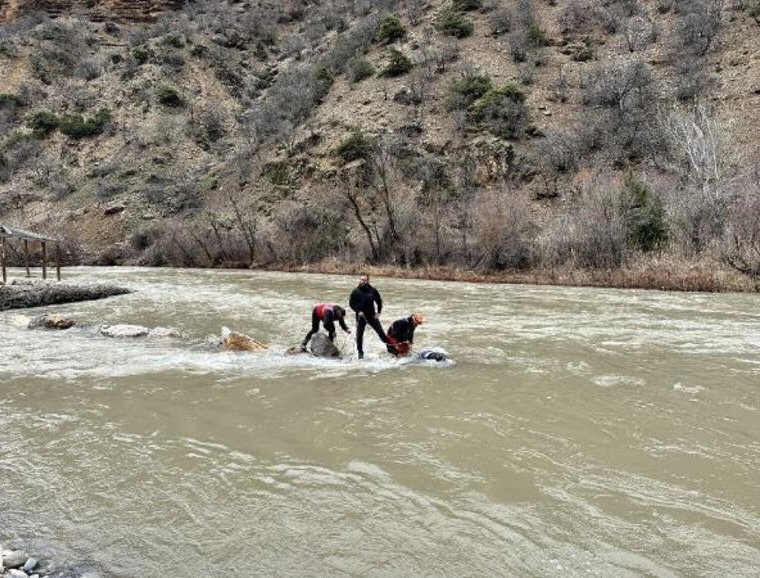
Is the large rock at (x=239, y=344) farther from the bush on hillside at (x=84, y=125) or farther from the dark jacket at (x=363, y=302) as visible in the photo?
the bush on hillside at (x=84, y=125)

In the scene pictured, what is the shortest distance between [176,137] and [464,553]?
56.1m

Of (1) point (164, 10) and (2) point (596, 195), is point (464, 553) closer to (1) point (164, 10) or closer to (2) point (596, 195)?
(2) point (596, 195)

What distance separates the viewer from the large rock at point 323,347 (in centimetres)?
1217

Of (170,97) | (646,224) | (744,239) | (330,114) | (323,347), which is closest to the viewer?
(323,347)

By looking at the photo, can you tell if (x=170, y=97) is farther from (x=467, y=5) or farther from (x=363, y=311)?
(x=363, y=311)

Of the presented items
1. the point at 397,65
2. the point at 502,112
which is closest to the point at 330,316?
the point at 502,112

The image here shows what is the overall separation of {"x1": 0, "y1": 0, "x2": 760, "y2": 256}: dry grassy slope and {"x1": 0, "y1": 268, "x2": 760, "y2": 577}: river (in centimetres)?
2823

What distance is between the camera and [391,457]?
6887mm

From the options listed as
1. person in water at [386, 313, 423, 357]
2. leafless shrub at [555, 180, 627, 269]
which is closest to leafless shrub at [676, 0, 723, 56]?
leafless shrub at [555, 180, 627, 269]

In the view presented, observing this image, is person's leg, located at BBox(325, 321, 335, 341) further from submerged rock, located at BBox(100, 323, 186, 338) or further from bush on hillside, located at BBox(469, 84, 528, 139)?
bush on hillside, located at BBox(469, 84, 528, 139)

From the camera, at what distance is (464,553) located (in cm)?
486

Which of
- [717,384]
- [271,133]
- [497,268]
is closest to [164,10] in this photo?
[271,133]

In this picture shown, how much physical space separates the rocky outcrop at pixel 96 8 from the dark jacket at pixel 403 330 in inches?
3082

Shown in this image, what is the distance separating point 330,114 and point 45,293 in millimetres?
31312
